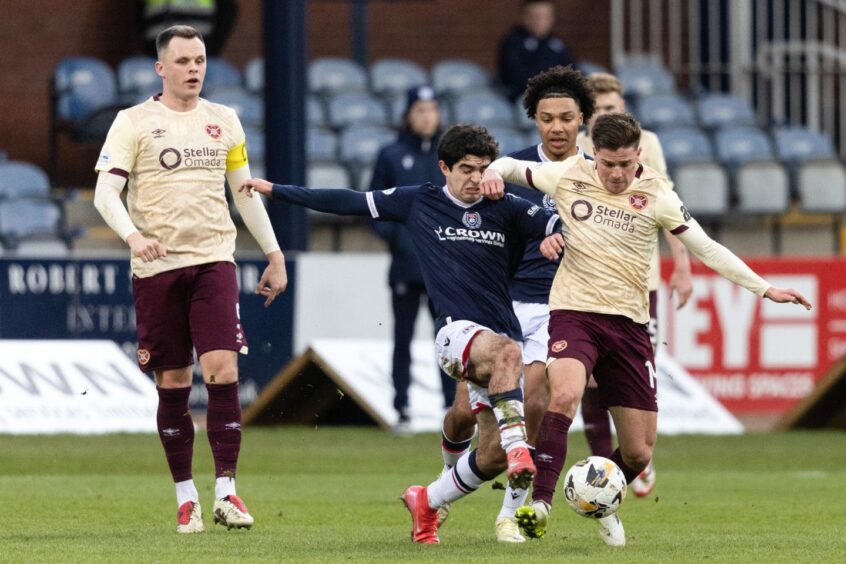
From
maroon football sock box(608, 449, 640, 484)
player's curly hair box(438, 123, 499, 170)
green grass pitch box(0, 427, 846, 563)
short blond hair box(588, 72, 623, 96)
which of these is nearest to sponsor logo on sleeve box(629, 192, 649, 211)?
player's curly hair box(438, 123, 499, 170)

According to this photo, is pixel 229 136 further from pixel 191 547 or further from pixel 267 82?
pixel 267 82

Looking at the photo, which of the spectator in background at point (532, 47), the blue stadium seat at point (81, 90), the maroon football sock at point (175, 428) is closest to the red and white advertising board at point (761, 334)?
the spectator in background at point (532, 47)

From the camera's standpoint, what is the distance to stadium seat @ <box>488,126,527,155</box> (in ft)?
61.5

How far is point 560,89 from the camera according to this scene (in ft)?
27.7

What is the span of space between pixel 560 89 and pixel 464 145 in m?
0.78

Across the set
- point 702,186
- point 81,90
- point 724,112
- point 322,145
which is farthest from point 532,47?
point 81,90

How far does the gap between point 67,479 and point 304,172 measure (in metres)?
5.20

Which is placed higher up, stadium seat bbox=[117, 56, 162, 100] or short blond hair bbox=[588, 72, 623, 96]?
stadium seat bbox=[117, 56, 162, 100]

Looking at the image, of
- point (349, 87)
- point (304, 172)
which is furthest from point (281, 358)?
point (349, 87)

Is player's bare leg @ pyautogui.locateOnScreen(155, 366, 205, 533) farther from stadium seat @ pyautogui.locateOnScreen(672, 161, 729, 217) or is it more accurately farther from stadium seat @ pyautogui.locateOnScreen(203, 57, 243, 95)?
stadium seat @ pyautogui.locateOnScreen(203, 57, 243, 95)

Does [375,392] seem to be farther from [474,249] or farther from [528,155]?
[474,249]

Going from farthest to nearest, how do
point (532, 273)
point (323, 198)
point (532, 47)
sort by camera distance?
point (532, 47)
point (532, 273)
point (323, 198)

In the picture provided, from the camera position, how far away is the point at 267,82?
1588 cm

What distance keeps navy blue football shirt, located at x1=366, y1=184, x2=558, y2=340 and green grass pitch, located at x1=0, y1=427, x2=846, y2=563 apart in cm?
104
